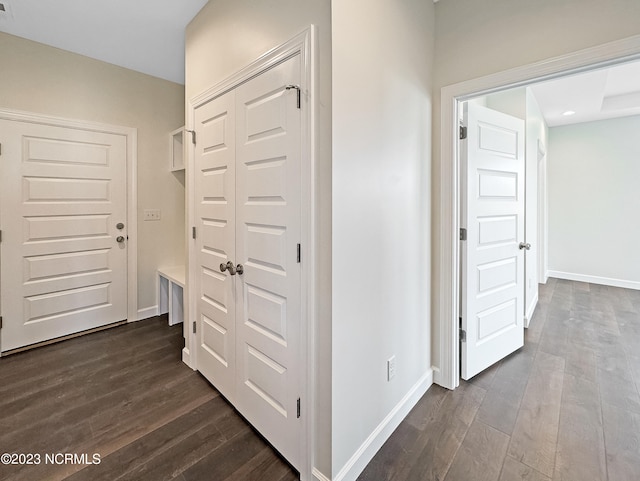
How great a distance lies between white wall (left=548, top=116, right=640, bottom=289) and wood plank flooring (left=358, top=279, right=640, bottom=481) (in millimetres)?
2501

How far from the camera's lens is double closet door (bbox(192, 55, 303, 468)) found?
1.37 m

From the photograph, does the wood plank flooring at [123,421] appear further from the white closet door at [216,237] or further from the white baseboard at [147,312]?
the white baseboard at [147,312]

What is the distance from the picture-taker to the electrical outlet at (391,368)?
1.61m

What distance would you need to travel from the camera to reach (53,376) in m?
2.16

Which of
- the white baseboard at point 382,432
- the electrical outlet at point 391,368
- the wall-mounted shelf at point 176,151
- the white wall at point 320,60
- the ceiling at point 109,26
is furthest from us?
the wall-mounted shelf at point 176,151

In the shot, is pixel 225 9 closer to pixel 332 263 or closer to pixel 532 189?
pixel 332 263

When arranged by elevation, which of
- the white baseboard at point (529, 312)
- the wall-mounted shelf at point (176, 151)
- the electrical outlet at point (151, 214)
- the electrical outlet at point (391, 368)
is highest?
the wall-mounted shelf at point (176, 151)

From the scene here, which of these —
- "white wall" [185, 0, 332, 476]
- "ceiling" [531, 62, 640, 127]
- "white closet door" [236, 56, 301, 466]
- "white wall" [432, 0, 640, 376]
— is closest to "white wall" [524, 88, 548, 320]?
"ceiling" [531, 62, 640, 127]

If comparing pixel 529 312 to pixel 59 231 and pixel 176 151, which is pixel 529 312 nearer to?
pixel 176 151

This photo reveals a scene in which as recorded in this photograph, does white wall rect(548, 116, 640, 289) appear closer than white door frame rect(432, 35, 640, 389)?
No

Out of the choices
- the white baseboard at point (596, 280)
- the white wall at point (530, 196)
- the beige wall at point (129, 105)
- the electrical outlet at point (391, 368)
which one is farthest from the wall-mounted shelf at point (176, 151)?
the white baseboard at point (596, 280)

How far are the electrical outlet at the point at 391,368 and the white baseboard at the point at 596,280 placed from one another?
198 inches

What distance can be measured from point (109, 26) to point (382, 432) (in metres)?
3.48

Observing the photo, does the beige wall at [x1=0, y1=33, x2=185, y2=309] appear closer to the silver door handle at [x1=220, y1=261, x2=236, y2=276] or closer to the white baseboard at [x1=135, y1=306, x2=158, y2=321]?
the white baseboard at [x1=135, y1=306, x2=158, y2=321]
